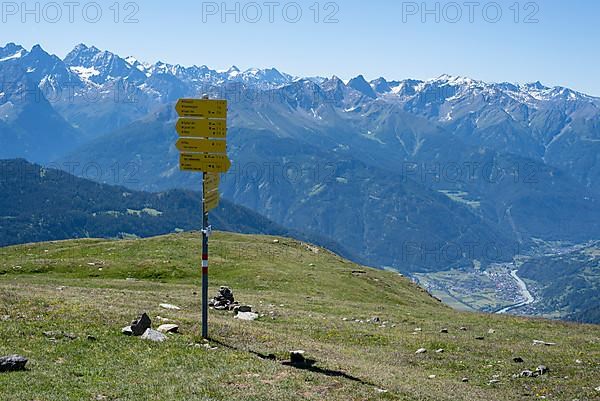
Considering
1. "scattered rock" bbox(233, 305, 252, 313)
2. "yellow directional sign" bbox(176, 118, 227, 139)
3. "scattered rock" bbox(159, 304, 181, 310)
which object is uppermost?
"yellow directional sign" bbox(176, 118, 227, 139)

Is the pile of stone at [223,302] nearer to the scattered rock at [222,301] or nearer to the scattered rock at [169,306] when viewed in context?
the scattered rock at [222,301]

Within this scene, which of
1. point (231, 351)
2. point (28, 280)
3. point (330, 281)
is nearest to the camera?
point (231, 351)

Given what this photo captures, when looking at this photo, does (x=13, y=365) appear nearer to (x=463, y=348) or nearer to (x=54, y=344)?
(x=54, y=344)

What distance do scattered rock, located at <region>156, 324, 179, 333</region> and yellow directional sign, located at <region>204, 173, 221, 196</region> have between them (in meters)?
6.04

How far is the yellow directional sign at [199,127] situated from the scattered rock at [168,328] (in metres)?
8.35

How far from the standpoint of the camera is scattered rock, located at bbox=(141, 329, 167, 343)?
25.1 metres

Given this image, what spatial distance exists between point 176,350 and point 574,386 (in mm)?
15518

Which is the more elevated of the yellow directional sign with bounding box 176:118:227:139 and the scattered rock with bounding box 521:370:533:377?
the yellow directional sign with bounding box 176:118:227:139

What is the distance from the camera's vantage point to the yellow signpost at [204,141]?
26156 mm

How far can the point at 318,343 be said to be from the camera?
98.5 feet

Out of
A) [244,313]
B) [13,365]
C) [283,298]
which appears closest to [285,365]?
[13,365]

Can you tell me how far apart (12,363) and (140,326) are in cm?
688

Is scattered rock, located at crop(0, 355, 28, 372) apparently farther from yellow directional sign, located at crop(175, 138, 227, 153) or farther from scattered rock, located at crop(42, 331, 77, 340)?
yellow directional sign, located at crop(175, 138, 227, 153)

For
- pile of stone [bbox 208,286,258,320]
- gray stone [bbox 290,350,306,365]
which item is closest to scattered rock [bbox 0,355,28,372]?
gray stone [bbox 290,350,306,365]
